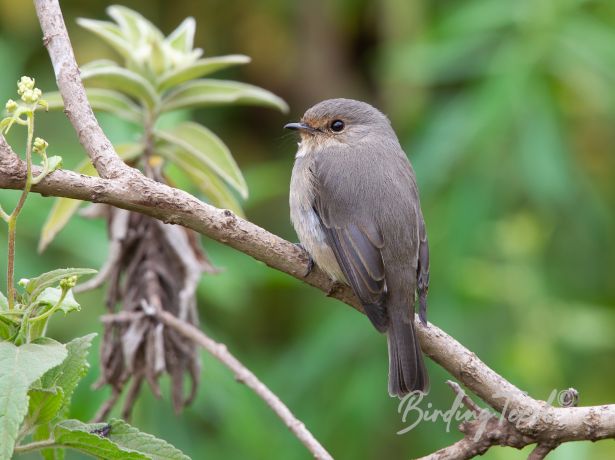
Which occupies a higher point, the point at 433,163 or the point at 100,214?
the point at 433,163

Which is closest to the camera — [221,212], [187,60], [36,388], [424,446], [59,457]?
[36,388]

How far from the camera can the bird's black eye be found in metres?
4.18

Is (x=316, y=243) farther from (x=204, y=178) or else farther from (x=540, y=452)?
(x=540, y=452)

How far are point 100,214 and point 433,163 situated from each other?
7.43 feet

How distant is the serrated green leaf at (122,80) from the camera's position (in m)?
3.01

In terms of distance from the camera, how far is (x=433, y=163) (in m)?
5.04

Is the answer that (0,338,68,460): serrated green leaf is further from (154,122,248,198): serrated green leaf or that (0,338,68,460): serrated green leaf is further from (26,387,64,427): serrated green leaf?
(154,122,248,198): serrated green leaf

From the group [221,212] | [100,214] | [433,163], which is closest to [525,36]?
[433,163]

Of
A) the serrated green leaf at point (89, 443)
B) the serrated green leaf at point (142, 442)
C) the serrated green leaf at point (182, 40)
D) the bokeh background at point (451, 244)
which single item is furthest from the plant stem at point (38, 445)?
the bokeh background at point (451, 244)

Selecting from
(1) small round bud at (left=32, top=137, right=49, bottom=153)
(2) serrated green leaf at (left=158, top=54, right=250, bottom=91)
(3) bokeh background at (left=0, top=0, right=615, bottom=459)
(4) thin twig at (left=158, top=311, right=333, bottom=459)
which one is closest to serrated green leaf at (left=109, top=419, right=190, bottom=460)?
(4) thin twig at (left=158, top=311, right=333, bottom=459)

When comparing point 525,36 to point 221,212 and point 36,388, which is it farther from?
point 36,388

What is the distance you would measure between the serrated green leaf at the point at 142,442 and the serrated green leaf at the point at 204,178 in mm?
1249

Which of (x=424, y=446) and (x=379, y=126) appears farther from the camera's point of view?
(x=424, y=446)

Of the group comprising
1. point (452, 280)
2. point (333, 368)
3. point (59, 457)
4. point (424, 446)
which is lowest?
point (59, 457)
